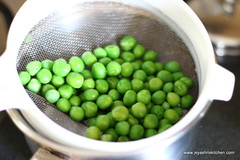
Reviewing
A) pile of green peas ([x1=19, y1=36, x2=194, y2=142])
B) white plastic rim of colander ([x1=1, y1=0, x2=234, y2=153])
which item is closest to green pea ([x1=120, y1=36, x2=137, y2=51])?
pile of green peas ([x1=19, y1=36, x2=194, y2=142])

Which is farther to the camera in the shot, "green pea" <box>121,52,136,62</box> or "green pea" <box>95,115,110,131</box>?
"green pea" <box>121,52,136,62</box>

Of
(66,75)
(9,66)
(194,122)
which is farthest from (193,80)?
(9,66)

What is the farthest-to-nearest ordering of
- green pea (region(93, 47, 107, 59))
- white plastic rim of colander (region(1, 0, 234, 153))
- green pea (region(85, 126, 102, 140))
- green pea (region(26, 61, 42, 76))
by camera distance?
green pea (region(93, 47, 107, 59)), green pea (region(26, 61, 42, 76)), green pea (region(85, 126, 102, 140)), white plastic rim of colander (region(1, 0, 234, 153))

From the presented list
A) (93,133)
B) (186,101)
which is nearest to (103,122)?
(93,133)

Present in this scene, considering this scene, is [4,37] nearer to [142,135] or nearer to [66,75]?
[66,75]

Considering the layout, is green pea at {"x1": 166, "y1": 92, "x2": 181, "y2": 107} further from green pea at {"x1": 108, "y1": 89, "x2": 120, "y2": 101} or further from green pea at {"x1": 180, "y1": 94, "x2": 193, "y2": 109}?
green pea at {"x1": 108, "y1": 89, "x2": 120, "y2": 101}

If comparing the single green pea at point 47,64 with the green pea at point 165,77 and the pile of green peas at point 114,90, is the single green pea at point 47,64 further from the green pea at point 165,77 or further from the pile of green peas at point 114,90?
the green pea at point 165,77

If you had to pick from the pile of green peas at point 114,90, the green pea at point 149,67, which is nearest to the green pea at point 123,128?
the pile of green peas at point 114,90

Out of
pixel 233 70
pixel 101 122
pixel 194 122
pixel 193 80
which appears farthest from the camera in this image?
pixel 233 70
